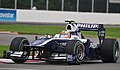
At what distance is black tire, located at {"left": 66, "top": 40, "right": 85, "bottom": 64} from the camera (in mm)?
15523

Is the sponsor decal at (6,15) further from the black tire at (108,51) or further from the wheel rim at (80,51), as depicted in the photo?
the wheel rim at (80,51)

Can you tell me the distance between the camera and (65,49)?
1560 centimetres

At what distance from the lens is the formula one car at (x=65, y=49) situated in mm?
15586

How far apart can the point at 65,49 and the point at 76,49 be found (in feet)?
1.19

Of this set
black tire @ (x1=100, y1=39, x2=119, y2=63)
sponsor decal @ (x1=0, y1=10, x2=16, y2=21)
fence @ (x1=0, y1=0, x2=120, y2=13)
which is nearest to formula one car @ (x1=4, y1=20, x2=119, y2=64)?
black tire @ (x1=100, y1=39, x2=119, y2=63)

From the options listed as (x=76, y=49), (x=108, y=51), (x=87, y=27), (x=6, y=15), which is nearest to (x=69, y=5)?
(x=6, y=15)

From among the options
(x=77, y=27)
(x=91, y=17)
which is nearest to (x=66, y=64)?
(x=77, y=27)

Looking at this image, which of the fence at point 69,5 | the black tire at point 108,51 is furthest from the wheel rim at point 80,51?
the fence at point 69,5

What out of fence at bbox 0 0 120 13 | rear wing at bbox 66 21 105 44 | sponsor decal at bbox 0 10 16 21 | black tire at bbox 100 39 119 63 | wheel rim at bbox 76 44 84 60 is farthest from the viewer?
fence at bbox 0 0 120 13

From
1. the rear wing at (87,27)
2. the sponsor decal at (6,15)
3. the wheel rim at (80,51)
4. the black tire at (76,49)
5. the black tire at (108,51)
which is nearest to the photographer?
the black tire at (76,49)

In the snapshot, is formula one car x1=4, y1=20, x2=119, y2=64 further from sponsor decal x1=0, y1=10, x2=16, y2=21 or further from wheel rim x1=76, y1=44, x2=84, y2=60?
sponsor decal x1=0, y1=10, x2=16, y2=21

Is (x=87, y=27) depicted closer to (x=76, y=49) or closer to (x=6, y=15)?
(x=76, y=49)

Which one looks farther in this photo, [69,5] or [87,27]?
[69,5]

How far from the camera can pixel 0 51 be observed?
789 inches
